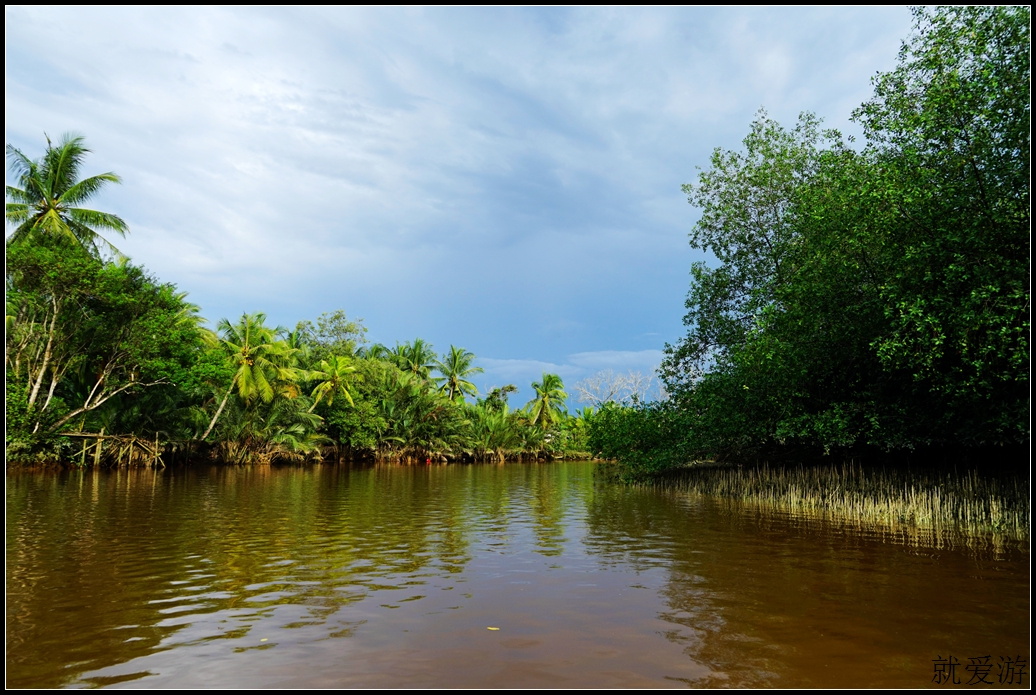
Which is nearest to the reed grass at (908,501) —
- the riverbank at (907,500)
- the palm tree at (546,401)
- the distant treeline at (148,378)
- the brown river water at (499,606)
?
the riverbank at (907,500)

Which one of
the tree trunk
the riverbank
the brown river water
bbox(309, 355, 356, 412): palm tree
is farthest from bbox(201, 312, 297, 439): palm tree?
the riverbank

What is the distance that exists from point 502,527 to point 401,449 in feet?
140

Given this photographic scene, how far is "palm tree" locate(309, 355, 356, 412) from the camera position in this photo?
48.7 meters

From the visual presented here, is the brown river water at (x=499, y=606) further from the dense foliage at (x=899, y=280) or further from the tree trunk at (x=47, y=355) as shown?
the tree trunk at (x=47, y=355)

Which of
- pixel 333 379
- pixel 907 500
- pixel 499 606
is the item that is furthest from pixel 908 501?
pixel 333 379

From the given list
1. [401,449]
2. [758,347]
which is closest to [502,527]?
[758,347]

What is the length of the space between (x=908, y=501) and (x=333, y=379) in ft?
136

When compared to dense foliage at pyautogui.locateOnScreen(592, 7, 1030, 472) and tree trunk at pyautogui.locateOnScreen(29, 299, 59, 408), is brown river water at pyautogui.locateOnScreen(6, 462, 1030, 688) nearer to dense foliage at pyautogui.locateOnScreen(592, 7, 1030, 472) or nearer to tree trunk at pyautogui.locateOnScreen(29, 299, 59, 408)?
dense foliage at pyautogui.locateOnScreen(592, 7, 1030, 472)

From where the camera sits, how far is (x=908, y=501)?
16.0 m

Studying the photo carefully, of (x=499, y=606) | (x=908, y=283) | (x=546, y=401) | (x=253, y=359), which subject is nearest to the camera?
(x=499, y=606)

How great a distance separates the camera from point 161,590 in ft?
27.3

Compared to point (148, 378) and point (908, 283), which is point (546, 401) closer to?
point (148, 378)

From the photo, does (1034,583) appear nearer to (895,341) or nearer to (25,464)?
(895,341)

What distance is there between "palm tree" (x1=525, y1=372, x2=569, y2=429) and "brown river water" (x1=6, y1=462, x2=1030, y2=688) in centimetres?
5635
